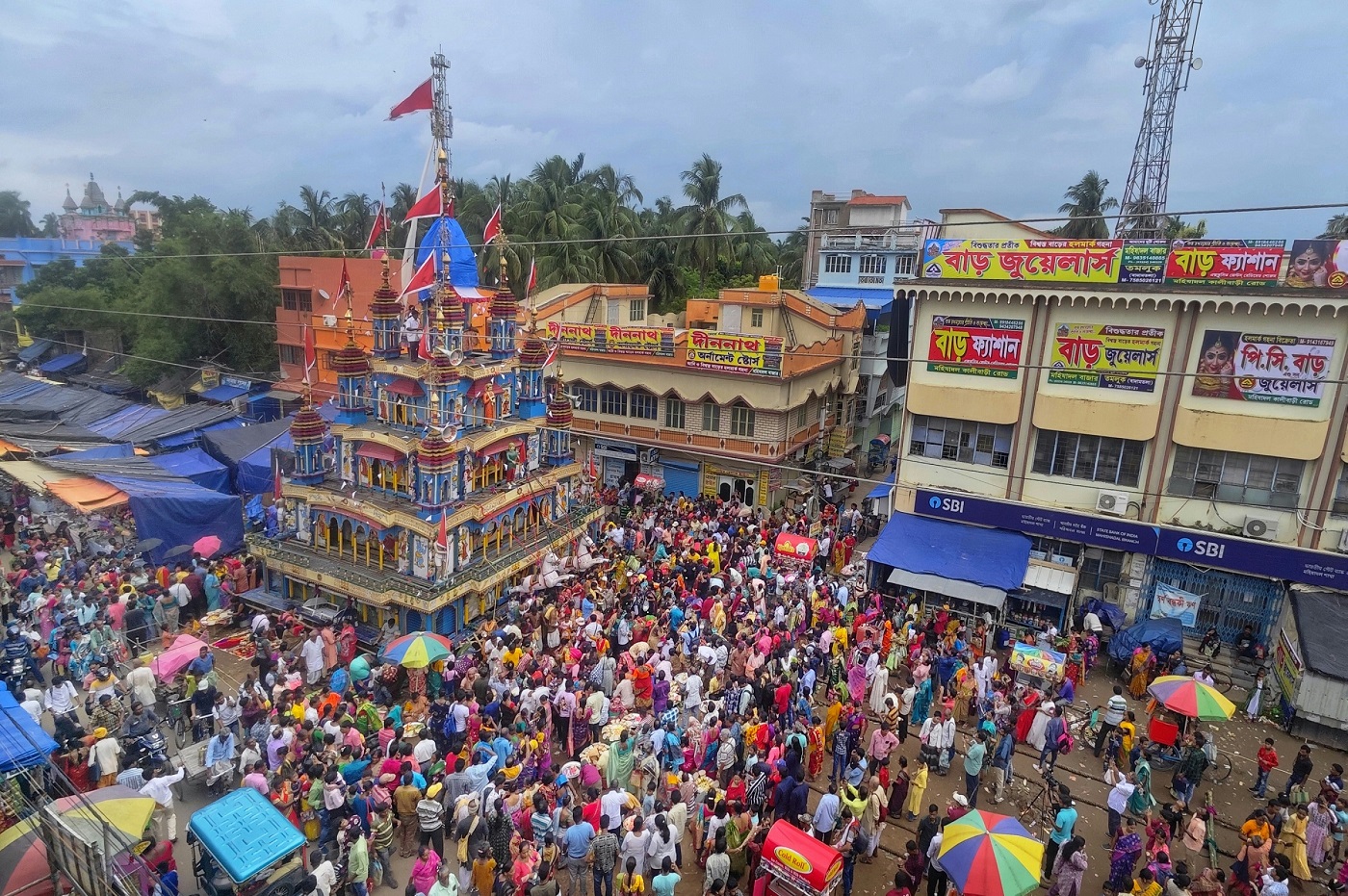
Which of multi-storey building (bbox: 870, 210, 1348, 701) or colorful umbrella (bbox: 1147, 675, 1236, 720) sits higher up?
multi-storey building (bbox: 870, 210, 1348, 701)

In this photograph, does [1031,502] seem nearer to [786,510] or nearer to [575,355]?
[786,510]

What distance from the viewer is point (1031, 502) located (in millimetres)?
20766

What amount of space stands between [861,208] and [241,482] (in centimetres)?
4387

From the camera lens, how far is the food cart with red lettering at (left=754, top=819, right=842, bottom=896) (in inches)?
368

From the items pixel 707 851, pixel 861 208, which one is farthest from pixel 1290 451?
pixel 861 208

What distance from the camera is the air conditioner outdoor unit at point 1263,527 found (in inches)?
719

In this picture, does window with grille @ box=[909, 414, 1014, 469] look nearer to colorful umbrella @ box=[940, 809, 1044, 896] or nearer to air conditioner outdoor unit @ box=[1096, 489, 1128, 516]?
air conditioner outdoor unit @ box=[1096, 489, 1128, 516]

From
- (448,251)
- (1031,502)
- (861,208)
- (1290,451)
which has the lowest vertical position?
(1031,502)

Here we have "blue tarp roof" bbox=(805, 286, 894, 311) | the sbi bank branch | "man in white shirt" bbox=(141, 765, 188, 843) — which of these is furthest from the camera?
"blue tarp roof" bbox=(805, 286, 894, 311)

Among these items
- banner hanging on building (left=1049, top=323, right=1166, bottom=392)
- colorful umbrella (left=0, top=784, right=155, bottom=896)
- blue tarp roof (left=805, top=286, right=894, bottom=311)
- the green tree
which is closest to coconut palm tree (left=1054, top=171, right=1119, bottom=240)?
blue tarp roof (left=805, top=286, right=894, bottom=311)

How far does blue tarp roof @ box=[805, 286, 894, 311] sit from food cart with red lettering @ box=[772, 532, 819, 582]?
818 inches

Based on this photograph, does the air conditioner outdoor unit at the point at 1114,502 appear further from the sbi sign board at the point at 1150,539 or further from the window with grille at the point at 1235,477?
the window with grille at the point at 1235,477

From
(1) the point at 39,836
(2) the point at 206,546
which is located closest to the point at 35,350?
(2) the point at 206,546

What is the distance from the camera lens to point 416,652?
14789 mm
